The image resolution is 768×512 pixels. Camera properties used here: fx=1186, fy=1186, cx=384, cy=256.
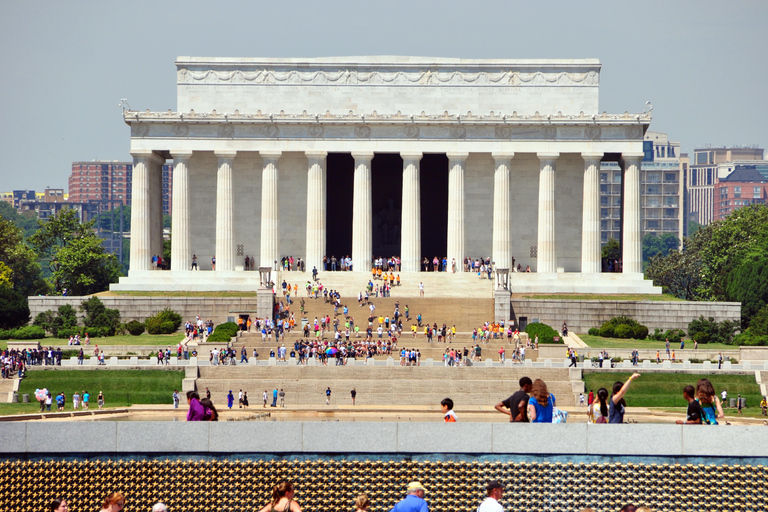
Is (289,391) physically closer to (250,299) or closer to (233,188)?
(250,299)

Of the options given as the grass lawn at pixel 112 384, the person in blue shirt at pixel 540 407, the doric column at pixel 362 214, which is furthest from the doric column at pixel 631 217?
the person in blue shirt at pixel 540 407

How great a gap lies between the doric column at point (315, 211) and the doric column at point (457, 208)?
1090cm

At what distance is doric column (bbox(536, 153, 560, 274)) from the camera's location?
10144 centimetres

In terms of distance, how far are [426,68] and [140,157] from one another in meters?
25.9

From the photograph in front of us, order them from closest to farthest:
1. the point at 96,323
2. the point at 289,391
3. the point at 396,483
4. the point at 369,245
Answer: the point at 396,483
the point at 289,391
the point at 96,323
the point at 369,245

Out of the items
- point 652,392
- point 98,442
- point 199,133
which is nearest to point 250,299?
point 199,133

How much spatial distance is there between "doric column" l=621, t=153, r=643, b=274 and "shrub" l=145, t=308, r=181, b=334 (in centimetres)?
3840

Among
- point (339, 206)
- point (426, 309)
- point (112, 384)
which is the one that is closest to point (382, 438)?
→ point (112, 384)

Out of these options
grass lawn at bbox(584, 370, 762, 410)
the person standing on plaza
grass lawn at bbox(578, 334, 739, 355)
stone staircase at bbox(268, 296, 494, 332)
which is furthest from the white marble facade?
the person standing on plaza

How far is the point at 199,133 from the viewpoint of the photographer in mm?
101500

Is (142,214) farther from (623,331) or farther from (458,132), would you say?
(623,331)

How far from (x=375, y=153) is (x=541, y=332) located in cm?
3047

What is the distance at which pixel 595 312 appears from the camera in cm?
9006

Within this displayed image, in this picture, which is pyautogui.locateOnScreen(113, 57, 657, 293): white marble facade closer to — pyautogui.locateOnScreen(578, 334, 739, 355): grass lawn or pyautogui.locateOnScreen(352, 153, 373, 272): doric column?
pyautogui.locateOnScreen(352, 153, 373, 272): doric column
